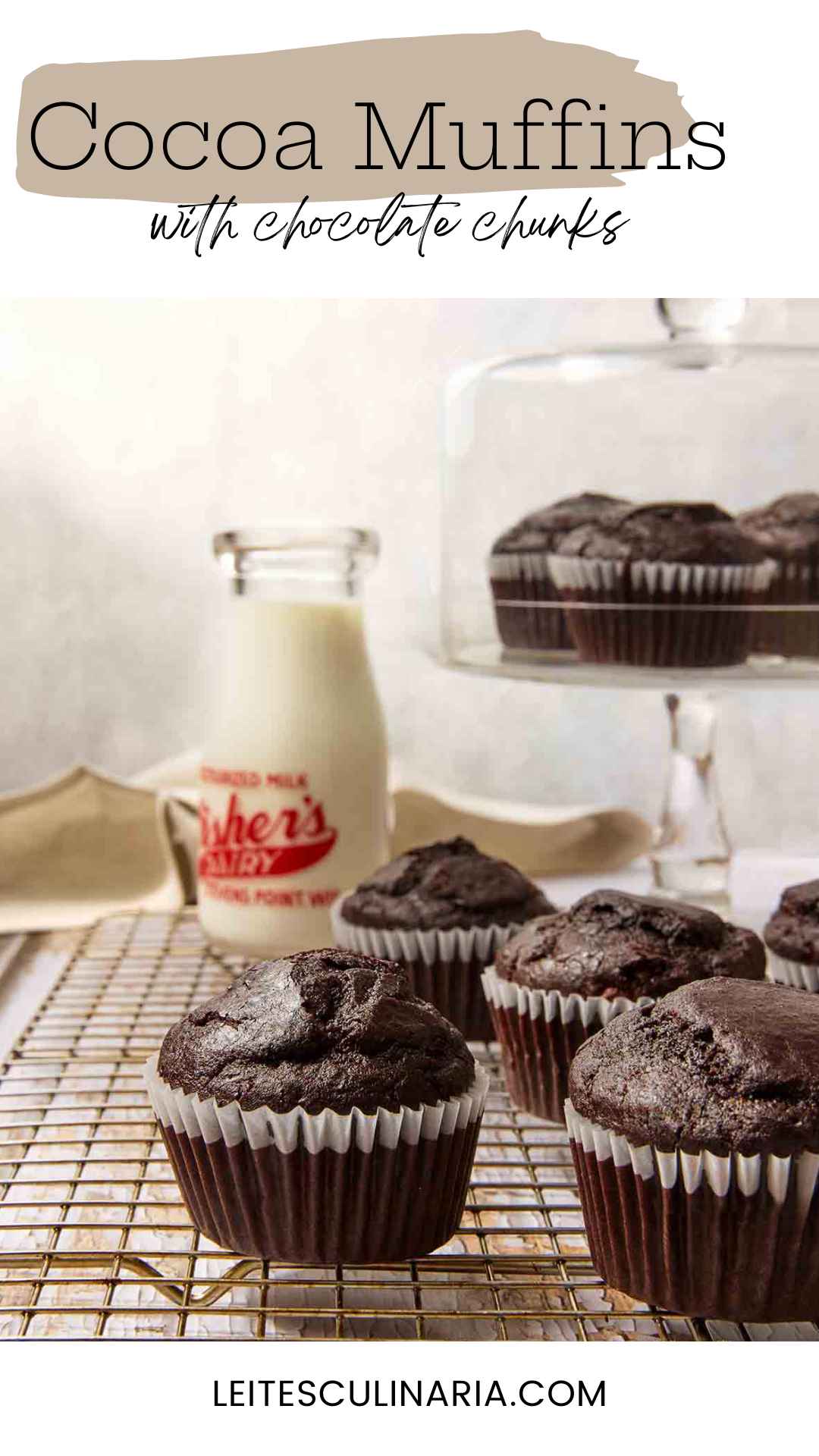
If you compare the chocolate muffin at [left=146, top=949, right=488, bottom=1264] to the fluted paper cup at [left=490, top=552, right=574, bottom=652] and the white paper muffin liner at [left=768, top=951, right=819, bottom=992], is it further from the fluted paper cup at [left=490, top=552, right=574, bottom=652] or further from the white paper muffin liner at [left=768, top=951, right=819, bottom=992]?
the fluted paper cup at [left=490, top=552, right=574, bottom=652]

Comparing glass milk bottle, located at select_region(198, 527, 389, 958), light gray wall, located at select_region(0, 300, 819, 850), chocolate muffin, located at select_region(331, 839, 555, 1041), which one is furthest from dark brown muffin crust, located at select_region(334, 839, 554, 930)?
light gray wall, located at select_region(0, 300, 819, 850)

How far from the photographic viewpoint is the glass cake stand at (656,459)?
3.26 metres

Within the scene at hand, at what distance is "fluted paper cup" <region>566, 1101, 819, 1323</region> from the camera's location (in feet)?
5.59

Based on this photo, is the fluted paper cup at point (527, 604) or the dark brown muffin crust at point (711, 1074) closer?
the dark brown muffin crust at point (711, 1074)

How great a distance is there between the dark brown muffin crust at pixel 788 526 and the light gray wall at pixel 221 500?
129cm

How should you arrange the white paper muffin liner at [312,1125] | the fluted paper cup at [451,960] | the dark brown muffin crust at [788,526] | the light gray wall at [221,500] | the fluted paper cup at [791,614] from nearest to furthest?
1. the white paper muffin liner at [312,1125]
2. the fluted paper cup at [451,960]
3. the fluted paper cup at [791,614]
4. the dark brown muffin crust at [788,526]
5. the light gray wall at [221,500]

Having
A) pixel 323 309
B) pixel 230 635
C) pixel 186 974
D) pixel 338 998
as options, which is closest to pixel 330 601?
pixel 230 635

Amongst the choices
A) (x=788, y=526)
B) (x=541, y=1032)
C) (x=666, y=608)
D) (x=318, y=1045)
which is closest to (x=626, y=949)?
(x=541, y=1032)

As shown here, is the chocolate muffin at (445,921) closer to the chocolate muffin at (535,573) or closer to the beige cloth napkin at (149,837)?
the chocolate muffin at (535,573)

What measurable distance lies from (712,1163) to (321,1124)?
457 mm

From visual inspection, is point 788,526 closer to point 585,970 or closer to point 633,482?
point 633,482

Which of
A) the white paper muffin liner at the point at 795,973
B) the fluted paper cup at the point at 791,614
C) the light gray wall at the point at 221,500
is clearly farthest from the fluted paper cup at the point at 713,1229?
the light gray wall at the point at 221,500

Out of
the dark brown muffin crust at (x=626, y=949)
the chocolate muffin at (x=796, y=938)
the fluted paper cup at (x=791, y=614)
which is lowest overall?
the chocolate muffin at (x=796, y=938)

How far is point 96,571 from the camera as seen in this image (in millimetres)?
4645
